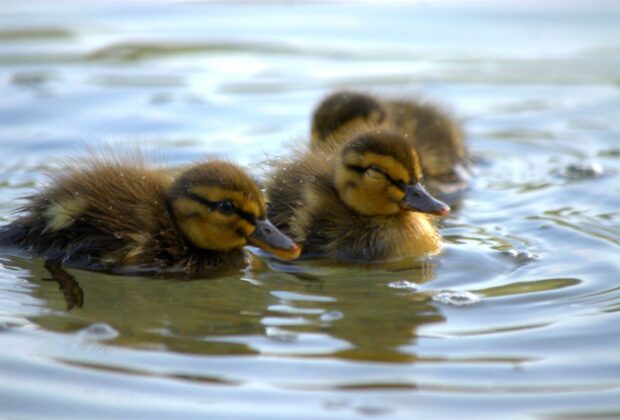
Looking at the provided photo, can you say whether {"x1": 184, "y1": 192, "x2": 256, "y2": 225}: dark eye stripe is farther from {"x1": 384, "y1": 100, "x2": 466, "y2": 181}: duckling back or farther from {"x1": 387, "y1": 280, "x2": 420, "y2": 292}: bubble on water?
{"x1": 384, "y1": 100, "x2": 466, "y2": 181}: duckling back

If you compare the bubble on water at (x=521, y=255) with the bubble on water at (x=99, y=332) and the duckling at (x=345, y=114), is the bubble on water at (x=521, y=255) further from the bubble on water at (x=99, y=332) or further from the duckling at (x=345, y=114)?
the bubble on water at (x=99, y=332)

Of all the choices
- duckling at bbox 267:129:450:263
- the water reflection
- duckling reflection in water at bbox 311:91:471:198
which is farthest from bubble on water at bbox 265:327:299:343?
duckling reflection in water at bbox 311:91:471:198

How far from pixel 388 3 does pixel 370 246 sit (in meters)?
6.85

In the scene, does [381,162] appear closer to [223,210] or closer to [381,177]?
[381,177]

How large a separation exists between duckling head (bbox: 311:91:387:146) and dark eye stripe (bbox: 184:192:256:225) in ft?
5.76

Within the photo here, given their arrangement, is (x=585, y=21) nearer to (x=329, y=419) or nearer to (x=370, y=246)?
(x=370, y=246)

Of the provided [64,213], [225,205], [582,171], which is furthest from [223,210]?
[582,171]

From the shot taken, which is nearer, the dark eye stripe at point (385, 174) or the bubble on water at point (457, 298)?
the bubble on water at point (457, 298)

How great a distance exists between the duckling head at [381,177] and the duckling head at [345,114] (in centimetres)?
130

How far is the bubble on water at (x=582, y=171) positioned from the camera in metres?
6.77

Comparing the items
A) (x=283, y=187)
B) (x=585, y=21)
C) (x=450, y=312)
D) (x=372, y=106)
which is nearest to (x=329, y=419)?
(x=450, y=312)

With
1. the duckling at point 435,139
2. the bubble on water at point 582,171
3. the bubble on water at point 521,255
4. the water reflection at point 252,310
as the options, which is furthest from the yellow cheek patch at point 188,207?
the bubble on water at point 582,171

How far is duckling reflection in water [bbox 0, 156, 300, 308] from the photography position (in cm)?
486

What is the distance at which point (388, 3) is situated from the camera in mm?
11703
